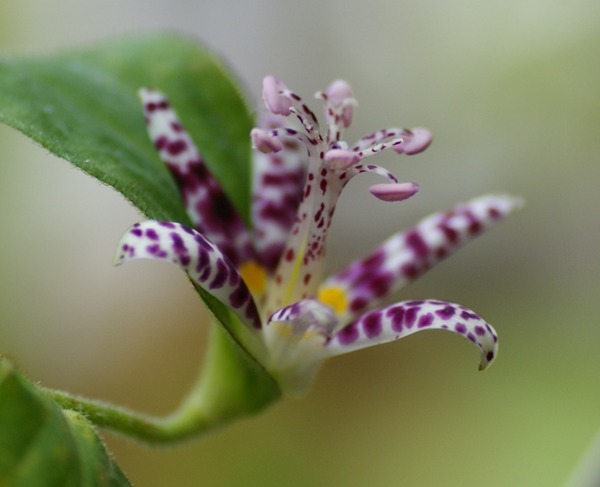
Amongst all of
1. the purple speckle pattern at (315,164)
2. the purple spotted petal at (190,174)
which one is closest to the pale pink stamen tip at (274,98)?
the purple speckle pattern at (315,164)

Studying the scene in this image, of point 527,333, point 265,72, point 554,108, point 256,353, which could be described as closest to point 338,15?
point 265,72

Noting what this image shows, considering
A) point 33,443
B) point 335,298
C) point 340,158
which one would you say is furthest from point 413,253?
point 33,443

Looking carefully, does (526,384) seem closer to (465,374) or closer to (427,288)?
(465,374)

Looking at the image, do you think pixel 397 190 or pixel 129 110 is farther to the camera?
pixel 129 110

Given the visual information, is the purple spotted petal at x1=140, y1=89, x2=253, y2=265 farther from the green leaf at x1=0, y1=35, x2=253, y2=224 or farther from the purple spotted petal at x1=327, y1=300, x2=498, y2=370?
the purple spotted petal at x1=327, y1=300, x2=498, y2=370

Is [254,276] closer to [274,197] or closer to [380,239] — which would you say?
[274,197]

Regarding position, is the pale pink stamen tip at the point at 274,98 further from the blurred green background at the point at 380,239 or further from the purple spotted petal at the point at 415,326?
the blurred green background at the point at 380,239
